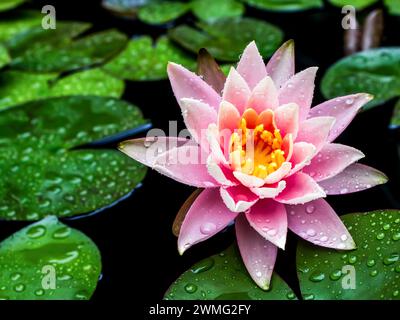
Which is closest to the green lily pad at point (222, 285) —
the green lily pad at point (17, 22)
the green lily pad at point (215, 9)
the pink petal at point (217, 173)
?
the pink petal at point (217, 173)

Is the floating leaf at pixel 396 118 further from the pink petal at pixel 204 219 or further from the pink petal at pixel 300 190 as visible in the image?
the pink petal at pixel 204 219

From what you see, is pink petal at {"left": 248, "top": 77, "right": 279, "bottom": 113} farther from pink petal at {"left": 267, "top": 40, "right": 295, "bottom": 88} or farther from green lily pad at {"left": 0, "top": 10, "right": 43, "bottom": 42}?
green lily pad at {"left": 0, "top": 10, "right": 43, "bottom": 42}

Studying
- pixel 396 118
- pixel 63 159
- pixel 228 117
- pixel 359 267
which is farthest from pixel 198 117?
Answer: pixel 396 118

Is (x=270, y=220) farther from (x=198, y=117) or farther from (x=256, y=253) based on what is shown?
(x=198, y=117)

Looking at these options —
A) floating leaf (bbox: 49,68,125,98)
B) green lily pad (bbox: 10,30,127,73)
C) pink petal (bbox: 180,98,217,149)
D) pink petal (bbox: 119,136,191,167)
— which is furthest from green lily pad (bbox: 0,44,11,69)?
pink petal (bbox: 180,98,217,149)

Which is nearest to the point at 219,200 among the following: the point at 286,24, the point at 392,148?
the point at 392,148
